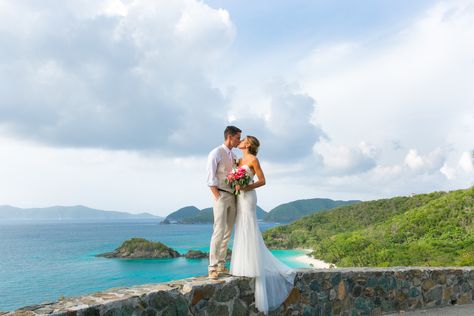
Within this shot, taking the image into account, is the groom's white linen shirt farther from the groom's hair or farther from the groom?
the groom's hair

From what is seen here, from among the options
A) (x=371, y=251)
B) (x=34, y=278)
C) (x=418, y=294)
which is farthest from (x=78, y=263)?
(x=418, y=294)

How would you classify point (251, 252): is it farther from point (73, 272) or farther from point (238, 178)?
point (73, 272)

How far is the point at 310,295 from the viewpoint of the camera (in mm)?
7082

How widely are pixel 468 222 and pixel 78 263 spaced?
6343cm

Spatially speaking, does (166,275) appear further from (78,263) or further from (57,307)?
(57,307)

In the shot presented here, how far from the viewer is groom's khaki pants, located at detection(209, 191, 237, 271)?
6.35 m

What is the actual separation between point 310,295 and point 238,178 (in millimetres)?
2511

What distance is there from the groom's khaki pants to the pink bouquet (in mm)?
292

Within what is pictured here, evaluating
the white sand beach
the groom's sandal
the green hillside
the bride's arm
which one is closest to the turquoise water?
the white sand beach

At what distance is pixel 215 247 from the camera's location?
6410 millimetres

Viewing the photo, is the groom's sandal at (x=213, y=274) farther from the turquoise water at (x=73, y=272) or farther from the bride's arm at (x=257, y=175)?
the turquoise water at (x=73, y=272)

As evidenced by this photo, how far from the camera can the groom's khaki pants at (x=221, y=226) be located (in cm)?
Result: 635

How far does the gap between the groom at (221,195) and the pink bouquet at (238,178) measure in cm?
15

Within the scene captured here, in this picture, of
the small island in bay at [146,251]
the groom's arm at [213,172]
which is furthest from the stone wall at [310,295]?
the small island in bay at [146,251]
